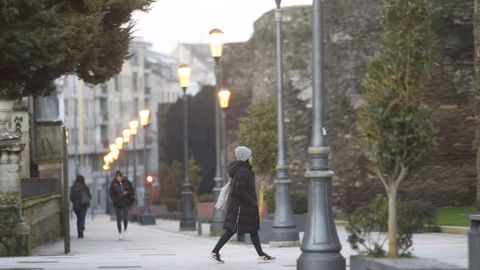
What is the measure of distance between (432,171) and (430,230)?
1212cm

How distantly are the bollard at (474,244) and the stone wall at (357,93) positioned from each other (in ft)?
71.7

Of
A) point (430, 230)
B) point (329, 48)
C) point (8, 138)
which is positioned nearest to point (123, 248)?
point (8, 138)

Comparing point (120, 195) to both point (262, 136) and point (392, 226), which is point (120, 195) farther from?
point (392, 226)

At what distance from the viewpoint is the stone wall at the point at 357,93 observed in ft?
123

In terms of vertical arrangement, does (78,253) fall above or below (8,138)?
below

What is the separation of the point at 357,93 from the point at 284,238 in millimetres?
17464

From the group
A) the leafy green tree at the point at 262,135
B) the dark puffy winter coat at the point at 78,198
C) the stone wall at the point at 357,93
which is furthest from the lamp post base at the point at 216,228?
the stone wall at the point at 357,93

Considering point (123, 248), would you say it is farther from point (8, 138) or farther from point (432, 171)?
point (432, 171)

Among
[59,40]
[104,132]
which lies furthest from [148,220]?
[104,132]

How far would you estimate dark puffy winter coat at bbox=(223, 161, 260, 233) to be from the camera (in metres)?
18.0

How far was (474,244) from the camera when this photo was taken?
1228 cm

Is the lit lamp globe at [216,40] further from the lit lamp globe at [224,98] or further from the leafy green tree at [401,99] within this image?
the leafy green tree at [401,99]

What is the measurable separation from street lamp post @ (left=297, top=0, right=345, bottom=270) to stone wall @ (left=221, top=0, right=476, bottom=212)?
19.9 meters

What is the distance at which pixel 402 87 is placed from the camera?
1284cm
